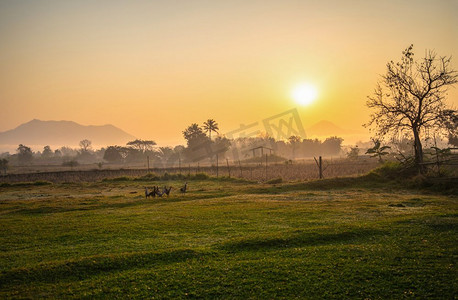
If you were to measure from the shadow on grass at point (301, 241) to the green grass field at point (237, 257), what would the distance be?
30mm

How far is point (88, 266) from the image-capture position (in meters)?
8.23

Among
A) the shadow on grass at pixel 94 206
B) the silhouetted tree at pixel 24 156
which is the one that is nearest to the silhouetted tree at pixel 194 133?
the silhouetted tree at pixel 24 156

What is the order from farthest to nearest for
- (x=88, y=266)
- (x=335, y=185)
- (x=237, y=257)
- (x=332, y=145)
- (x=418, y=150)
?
(x=332, y=145) → (x=418, y=150) → (x=335, y=185) → (x=237, y=257) → (x=88, y=266)

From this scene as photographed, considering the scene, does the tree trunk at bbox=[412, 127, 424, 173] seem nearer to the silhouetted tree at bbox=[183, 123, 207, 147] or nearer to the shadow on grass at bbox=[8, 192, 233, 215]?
the shadow on grass at bbox=[8, 192, 233, 215]

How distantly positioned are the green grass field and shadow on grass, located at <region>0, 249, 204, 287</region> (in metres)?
0.02

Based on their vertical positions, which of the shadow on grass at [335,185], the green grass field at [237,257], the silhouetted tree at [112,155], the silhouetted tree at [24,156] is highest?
the silhouetted tree at [24,156]

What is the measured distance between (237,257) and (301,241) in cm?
234

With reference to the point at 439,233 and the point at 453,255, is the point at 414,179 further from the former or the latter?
the point at 453,255

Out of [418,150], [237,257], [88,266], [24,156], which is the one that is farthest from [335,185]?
[24,156]

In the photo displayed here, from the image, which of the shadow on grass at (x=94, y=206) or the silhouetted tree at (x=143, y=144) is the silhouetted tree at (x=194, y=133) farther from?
the shadow on grass at (x=94, y=206)

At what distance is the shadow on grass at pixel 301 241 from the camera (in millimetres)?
9522

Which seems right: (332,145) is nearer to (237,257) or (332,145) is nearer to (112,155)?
(112,155)

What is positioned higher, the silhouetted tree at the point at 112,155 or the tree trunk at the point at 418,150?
the silhouetted tree at the point at 112,155

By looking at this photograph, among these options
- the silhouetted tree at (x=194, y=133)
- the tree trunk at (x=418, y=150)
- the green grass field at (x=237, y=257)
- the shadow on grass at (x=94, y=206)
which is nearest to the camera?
the green grass field at (x=237, y=257)
